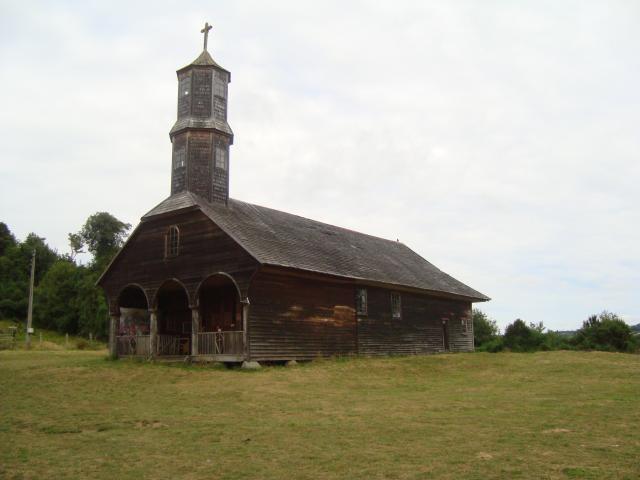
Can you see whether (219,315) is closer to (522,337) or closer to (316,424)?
(316,424)

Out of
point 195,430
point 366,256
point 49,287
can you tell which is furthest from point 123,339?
point 49,287

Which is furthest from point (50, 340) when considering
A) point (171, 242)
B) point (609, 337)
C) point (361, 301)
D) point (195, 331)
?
point (609, 337)

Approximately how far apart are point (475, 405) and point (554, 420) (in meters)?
2.61

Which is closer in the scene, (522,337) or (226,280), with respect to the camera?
(226,280)

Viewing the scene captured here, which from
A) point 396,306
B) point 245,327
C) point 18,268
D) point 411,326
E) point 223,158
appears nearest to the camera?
point 245,327

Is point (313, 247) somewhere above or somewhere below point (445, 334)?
above

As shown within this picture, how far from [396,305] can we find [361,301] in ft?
10.8

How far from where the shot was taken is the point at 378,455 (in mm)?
9398

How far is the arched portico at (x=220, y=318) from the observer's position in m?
23.6

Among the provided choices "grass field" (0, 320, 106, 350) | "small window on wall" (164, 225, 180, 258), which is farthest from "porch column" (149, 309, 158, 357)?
"grass field" (0, 320, 106, 350)

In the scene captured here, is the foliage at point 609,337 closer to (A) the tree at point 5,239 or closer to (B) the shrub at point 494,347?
(B) the shrub at point 494,347

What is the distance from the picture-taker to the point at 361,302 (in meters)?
29.0

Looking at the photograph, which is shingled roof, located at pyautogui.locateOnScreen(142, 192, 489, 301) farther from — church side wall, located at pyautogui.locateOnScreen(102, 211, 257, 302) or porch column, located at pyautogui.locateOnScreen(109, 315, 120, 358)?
porch column, located at pyautogui.locateOnScreen(109, 315, 120, 358)

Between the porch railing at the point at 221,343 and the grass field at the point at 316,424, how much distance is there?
135cm
